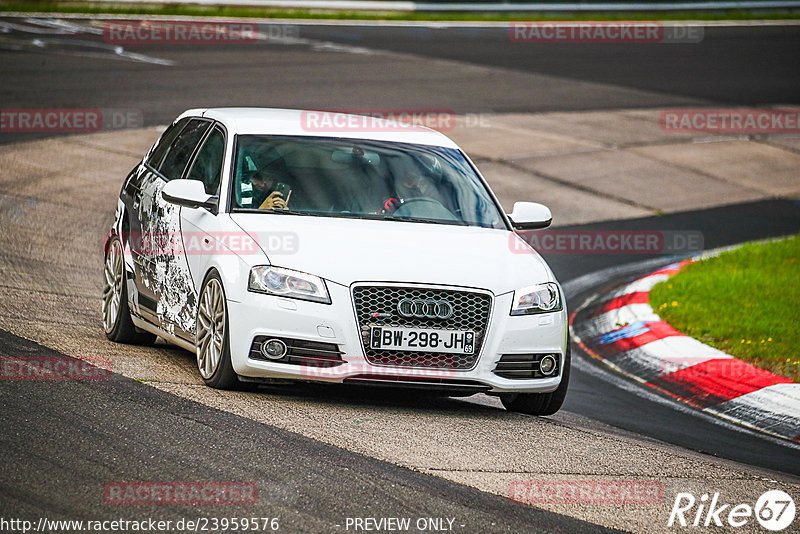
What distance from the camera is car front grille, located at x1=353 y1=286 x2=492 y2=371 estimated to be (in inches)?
269

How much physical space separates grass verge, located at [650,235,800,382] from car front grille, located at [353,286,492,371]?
3.11 meters

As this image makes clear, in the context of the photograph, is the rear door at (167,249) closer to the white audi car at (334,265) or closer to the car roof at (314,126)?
the white audi car at (334,265)

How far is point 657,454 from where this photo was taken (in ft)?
22.0

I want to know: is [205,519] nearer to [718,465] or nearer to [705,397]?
[718,465]

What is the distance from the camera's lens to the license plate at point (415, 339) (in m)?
6.85

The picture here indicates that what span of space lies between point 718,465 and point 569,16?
109 ft

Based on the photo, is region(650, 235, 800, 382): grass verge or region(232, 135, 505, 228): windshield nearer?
region(232, 135, 505, 228): windshield

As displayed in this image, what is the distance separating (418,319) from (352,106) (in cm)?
1462

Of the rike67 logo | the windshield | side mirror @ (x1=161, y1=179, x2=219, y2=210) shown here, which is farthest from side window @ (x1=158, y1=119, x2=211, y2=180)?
the rike67 logo

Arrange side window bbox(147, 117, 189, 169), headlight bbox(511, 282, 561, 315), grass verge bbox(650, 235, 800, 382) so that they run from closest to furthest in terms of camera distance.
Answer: headlight bbox(511, 282, 561, 315) → side window bbox(147, 117, 189, 169) → grass verge bbox(650, 235, 800, 382)
